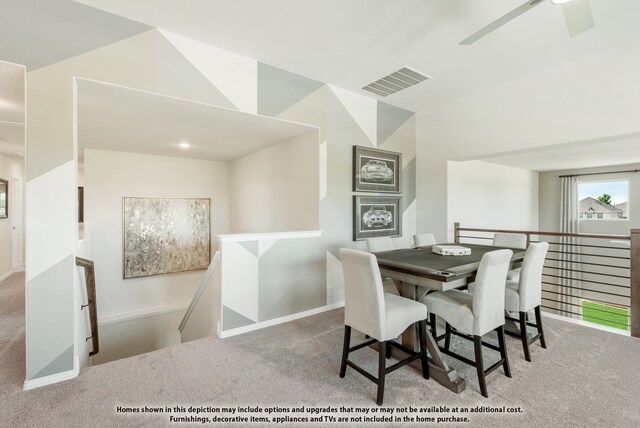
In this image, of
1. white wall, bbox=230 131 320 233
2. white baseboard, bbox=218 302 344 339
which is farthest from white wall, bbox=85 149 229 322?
white baseboard, bbox=218 302 344 339

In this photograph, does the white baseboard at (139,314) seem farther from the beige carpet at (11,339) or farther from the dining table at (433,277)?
the dining table at (433,277)

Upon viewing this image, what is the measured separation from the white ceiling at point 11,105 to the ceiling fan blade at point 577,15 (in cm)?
360

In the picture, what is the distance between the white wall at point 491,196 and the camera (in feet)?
15.5

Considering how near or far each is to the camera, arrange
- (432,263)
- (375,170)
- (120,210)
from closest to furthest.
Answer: (432,263)
(375,170)
(120,210)

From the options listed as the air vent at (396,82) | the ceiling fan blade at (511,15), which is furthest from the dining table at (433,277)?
the air vent at (396,82)

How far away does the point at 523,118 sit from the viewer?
3.67 metres

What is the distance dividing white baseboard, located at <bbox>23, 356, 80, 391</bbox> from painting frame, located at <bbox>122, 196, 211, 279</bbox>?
116 inches

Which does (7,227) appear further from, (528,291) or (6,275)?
(528,291)

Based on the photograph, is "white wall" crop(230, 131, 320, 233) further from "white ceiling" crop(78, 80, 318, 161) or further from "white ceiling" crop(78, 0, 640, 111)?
"white ceiling" crop(78, 0, 640, 111)

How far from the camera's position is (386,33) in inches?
106

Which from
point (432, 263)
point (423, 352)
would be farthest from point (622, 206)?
point (423, 352)

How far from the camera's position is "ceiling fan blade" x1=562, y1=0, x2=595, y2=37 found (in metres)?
1.78

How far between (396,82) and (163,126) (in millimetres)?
2860

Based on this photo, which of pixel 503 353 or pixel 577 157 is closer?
pixel 503 353
